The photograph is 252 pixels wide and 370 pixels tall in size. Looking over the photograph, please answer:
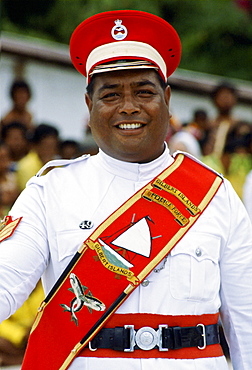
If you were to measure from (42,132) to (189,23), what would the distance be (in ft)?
26.1

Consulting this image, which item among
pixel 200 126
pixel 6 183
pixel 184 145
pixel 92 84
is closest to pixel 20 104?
pixel 6 183

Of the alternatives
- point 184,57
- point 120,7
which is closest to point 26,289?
point 120,7

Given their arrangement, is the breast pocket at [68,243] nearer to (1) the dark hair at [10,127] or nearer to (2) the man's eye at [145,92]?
(2) the man's eye at [145,92]

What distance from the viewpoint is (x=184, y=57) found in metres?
14.6

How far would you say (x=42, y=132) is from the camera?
723cm

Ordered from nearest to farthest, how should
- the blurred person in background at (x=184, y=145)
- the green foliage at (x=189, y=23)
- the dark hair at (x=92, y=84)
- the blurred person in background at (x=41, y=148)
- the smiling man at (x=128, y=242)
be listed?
the smiling man at (x=128, y=242) → the dark hair at (x=92, y=84) → the blurred person in background at (x=41, y=148) → the blurred person in background at (x=184, y=145) → the green foliage at (x=189, y=23)

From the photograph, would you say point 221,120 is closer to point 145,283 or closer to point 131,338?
point 145,283

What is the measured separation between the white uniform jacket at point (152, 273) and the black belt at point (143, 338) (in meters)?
0.05

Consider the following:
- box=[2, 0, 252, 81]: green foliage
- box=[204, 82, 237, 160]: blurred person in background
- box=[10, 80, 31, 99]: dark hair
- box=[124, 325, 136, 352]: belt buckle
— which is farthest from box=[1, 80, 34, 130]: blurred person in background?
box=[2, 0, 252, 81]: green foliage

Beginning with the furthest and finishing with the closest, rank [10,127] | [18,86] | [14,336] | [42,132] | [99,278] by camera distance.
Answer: [18,86], [42,132], [10,127], [14,336], [99,278]

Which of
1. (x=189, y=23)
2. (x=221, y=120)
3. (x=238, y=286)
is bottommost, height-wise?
(x=221, y=120)

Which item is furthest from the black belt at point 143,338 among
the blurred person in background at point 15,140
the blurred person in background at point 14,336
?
the blurred person in background at point 15,140

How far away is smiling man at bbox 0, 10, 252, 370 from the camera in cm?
262

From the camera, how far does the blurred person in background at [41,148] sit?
22.2 ft
